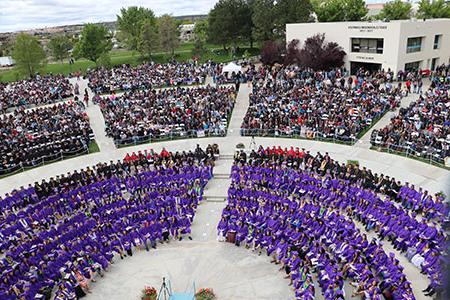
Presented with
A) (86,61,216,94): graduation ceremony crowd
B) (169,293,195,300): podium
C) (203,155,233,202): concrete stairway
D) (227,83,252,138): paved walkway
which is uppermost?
(86,61,216,94): graduation ceremony crowd

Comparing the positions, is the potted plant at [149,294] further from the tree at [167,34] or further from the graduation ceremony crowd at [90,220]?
the tree at [167,34]

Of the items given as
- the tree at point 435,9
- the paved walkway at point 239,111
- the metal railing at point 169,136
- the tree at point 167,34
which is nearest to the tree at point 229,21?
the tree at point 167,34

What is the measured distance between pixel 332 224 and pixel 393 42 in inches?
1382

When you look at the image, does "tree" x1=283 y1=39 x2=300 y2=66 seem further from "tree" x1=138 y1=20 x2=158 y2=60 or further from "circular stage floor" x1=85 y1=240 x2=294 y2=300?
"circular stage floor" x1=85 y1=240 x2=294 y2=300

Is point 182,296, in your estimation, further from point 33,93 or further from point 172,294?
point 33,93

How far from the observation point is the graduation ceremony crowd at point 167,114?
103ft

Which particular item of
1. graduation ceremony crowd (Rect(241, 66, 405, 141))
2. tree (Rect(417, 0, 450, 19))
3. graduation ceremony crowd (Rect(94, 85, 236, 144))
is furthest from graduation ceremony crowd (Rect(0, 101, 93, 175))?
tree (Rect(417, 0, 450, 19))

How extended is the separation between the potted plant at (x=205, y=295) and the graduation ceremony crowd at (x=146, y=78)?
1429 inches

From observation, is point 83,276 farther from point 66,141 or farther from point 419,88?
point 419,88

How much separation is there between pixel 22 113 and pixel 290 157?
2707cm

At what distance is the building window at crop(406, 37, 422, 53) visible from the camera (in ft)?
150

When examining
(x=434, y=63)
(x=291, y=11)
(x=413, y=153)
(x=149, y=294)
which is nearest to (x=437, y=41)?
(x=434, y=63)

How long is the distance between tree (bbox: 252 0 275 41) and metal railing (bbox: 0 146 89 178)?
1762 inches

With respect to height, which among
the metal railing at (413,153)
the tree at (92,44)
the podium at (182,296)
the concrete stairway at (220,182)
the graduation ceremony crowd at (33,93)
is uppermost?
the tree at (92,44)
